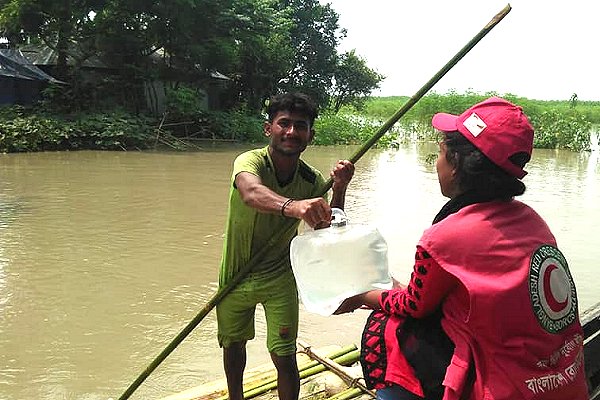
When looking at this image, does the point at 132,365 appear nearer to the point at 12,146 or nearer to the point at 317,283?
the point at 317,283

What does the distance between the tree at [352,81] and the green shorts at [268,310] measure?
25.6m

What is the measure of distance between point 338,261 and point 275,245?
21.5 inches

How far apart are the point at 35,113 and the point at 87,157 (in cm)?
306

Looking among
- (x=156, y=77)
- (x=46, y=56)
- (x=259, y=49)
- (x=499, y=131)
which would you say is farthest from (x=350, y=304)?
(x=259, y=49)

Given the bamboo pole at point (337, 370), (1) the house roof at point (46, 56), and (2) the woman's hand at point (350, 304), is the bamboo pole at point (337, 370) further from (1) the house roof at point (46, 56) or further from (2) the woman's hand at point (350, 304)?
(1) the house roof at point (46, 56)

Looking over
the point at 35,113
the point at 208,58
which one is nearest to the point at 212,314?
the point at 35,113

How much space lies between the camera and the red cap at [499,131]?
1.25m

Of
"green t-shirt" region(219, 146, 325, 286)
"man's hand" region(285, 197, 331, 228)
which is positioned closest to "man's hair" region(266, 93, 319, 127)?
"green t-shirt" region(219, 146, 325, 286)

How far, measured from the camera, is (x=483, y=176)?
127 cm

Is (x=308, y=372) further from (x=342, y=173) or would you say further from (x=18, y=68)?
(x=18, y=68)

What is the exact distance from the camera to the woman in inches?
46.9

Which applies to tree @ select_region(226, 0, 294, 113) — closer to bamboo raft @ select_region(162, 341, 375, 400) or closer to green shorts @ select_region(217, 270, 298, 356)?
bamboo raft @ select_region(162, 341, 375, 400)

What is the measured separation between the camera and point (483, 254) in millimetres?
1199

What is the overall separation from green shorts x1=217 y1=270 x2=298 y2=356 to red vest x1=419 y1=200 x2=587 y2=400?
3.75ft
